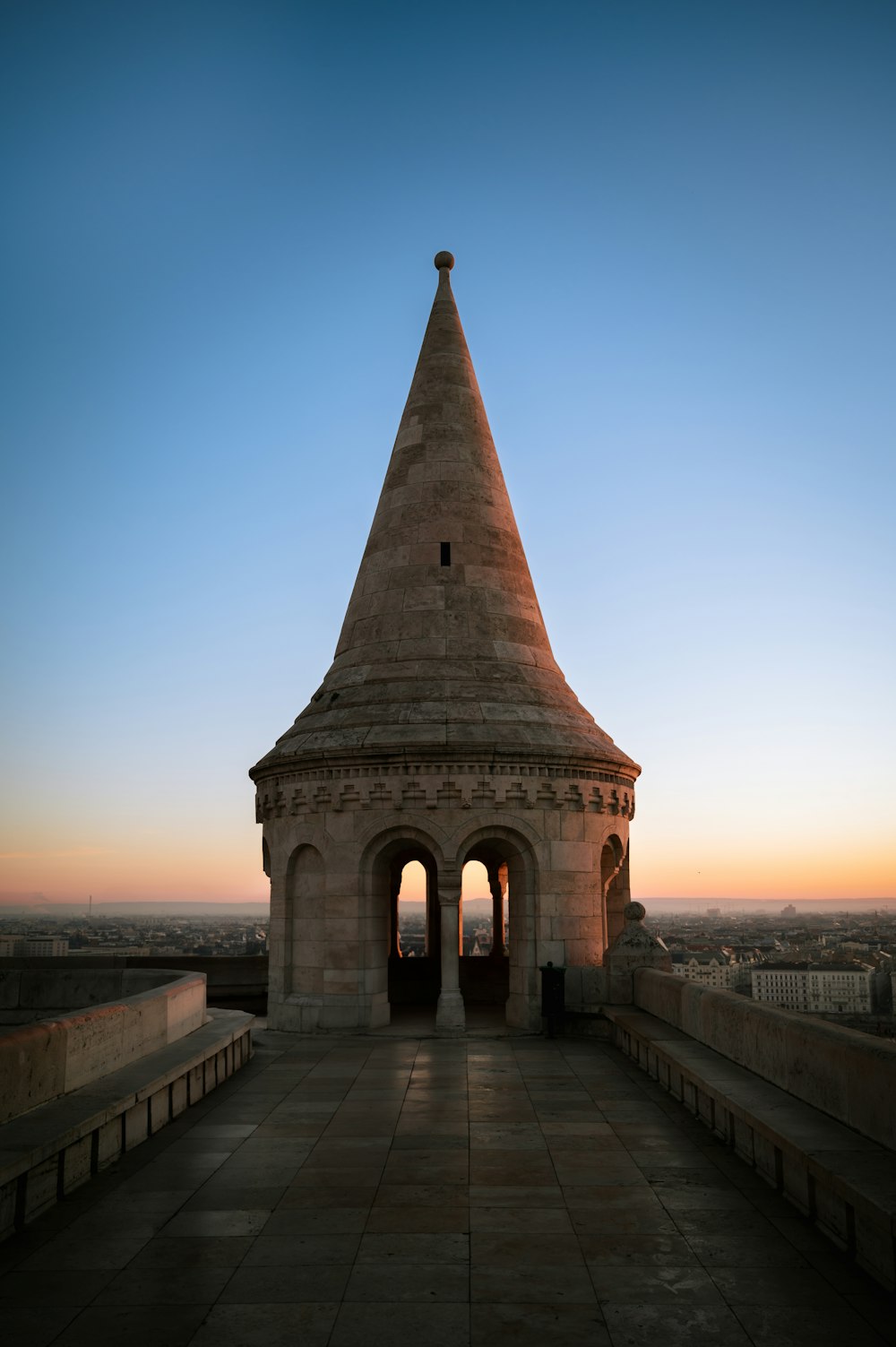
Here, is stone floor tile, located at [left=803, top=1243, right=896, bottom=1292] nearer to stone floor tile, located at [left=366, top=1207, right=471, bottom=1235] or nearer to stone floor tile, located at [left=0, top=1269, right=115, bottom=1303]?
stone floor tile, located at [left=366, top=1207, right=471, bottom=1235]

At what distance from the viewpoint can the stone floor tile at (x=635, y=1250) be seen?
6125 millimetres

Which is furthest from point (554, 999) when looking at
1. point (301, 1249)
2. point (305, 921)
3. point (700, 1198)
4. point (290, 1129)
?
point (301, 1249)

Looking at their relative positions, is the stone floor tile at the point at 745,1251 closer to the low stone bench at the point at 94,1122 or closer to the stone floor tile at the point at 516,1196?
the stone floor tile at the point at 516,1196

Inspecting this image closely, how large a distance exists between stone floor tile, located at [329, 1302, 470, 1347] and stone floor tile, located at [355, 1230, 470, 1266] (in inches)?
26.3

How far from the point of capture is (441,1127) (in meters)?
9.64

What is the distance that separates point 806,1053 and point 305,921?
10.2 m

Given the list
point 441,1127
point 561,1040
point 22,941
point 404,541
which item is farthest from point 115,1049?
point 22,941

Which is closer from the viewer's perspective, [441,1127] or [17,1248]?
[17,1248]

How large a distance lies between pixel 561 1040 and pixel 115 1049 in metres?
7.41

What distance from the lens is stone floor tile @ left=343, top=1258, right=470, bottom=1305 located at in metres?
5.63

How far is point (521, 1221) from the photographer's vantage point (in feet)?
22.6

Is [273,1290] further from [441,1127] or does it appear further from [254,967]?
[254,967]

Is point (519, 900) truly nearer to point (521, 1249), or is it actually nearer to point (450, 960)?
point (450, 960)

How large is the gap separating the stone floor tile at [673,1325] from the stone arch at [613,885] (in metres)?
12.2
